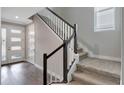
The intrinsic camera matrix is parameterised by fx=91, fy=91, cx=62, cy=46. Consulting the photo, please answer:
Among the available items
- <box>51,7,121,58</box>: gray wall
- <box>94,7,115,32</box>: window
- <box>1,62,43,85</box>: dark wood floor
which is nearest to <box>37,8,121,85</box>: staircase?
<box>51,7,121,58</box>: gray wall

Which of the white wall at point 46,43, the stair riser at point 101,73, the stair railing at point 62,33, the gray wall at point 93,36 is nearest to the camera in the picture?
the stair riser at point 101,73

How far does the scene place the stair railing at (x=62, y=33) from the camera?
141cm

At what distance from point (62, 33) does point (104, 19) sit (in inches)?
38.8

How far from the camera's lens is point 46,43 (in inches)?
101

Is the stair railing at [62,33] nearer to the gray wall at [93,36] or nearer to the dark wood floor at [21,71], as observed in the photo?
the gray wall at [93,36]

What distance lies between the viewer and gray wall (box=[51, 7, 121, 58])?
5.91 feet

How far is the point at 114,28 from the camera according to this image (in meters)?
1.81

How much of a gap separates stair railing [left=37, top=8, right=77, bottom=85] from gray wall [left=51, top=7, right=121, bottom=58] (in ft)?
0.98

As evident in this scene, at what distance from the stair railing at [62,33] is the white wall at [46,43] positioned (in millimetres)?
135

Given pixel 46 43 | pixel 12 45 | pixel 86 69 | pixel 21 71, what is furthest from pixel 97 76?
pixel 12 45

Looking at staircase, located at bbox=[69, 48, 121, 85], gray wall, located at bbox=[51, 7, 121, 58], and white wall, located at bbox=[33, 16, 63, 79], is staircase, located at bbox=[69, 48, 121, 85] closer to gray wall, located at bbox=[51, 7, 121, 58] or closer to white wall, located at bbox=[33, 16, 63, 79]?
gray wall, located at bbox=[51, 7, 121, 58]

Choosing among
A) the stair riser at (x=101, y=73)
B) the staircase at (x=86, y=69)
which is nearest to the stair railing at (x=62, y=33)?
the staircase at (x=86, y=69)
